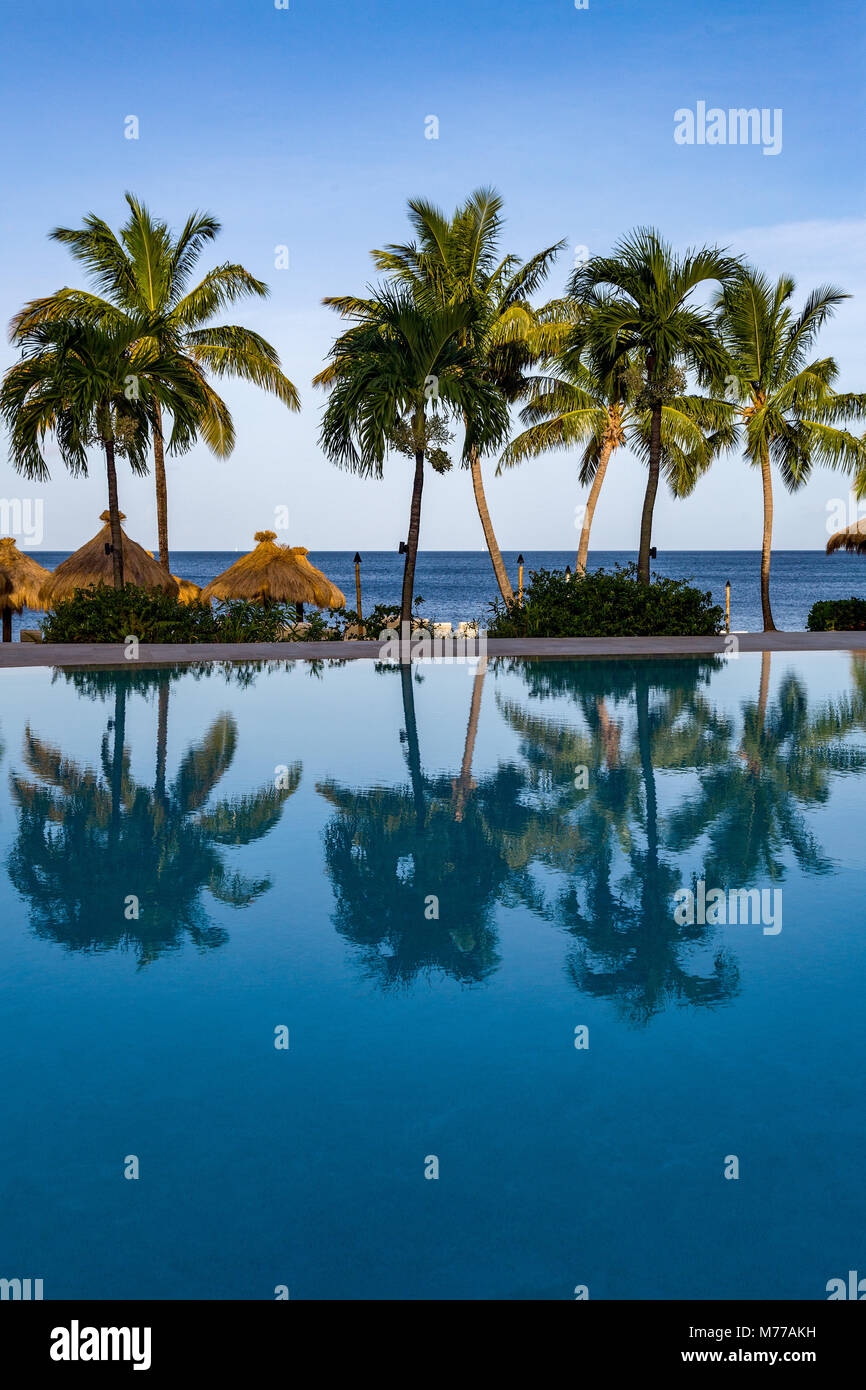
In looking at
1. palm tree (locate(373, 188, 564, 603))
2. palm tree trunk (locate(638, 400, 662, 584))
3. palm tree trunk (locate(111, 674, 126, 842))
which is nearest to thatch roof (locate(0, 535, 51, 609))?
palm tree (locate(373, 188, 564, 603))

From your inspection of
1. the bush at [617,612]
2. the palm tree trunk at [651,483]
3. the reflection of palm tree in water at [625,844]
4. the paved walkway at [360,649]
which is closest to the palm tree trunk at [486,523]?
the bush at [617,612]

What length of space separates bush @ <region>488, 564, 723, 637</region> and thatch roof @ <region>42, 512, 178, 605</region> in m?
8.81

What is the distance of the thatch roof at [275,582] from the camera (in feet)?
93.6

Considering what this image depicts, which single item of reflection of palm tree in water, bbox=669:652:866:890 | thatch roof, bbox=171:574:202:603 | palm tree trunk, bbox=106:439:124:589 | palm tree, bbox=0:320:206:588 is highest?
palm tree, bbox=0:320:206:588

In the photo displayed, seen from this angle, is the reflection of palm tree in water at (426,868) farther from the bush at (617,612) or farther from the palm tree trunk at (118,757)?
the bush at (617,612)

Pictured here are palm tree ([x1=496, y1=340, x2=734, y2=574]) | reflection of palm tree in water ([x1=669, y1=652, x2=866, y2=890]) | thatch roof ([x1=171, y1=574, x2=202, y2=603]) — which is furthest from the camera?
thatch roof ([x1=171, y1=574, x2=202, y2=603])

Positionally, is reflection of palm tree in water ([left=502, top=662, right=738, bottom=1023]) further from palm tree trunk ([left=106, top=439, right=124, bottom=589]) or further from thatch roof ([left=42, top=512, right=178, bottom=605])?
thatch roof ([left=42, top=512, right=178, bottom=605])

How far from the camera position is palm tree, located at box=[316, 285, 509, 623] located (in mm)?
19734

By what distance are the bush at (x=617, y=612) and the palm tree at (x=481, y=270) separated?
1.72 meters

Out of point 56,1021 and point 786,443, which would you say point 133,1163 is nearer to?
point 56,1021

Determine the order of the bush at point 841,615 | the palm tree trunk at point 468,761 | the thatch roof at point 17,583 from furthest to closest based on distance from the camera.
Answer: the thatch roof at point 17,583 → the bush at point 841,615 → the palm tree trunk at point 468,761

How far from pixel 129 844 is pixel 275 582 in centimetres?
Result: 2155

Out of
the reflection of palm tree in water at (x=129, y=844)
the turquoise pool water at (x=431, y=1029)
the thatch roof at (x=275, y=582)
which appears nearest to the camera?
the turquoise pool water at (x=431, y=1029)

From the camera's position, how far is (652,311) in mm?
20250
